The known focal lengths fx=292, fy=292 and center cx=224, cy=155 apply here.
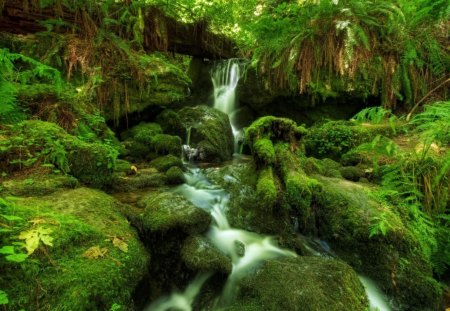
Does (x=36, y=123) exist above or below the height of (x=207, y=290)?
above

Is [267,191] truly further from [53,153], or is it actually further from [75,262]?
[53,153]

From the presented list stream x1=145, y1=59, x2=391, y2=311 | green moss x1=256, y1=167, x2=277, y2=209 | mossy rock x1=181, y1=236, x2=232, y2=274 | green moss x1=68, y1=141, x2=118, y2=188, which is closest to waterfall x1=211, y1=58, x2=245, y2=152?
stream x1=145, y1=59, x2=391, y2=311

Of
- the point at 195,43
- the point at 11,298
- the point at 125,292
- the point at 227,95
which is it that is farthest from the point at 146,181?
the point at 195,43

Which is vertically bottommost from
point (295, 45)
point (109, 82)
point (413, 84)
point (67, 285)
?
point (67, 285)

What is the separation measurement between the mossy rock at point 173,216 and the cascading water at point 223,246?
275mm

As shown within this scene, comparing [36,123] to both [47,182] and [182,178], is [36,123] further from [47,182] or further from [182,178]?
[182,178]

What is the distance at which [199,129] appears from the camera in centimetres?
705

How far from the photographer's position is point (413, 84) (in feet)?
22.2

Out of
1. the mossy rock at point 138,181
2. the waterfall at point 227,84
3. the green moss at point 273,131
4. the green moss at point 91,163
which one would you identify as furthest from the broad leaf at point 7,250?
the waterfall at point 227,84

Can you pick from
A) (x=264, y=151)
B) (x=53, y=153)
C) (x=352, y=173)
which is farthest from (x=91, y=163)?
(x=352, y=173)

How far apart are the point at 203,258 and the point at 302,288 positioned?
946 mm

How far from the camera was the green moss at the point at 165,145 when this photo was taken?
238 inches

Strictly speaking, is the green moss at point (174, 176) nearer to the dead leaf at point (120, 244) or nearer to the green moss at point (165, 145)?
the green moss at point (165, 145)

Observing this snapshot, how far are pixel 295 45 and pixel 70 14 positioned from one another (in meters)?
5.12
